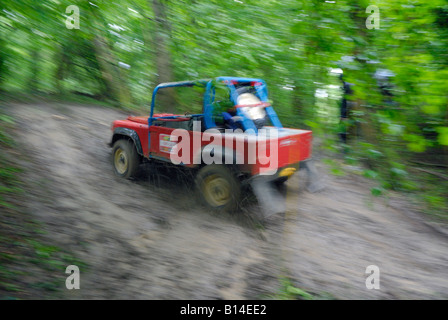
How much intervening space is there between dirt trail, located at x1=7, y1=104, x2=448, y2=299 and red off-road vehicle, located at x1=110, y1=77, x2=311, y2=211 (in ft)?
1.66

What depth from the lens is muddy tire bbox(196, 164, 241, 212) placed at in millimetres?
4586

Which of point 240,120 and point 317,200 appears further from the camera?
point 317,200

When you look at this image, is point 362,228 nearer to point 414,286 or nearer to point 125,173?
point 414,286

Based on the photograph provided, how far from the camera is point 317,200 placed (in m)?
5.27

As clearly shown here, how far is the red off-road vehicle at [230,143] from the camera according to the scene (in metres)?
4.39

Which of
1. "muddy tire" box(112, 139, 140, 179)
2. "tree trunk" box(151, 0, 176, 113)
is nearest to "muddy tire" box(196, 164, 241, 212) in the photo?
"muddy tire" box(112, 139, 140, 179)

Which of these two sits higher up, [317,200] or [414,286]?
[317,200]
